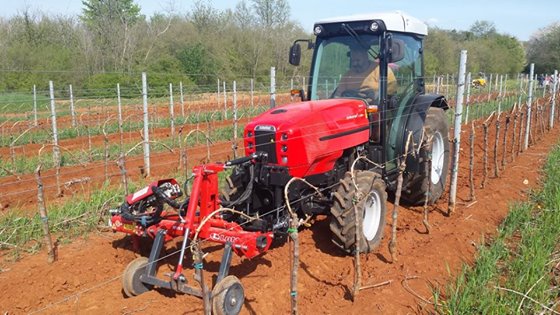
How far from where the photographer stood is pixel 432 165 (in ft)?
21.7

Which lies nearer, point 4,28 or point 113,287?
point 113,287

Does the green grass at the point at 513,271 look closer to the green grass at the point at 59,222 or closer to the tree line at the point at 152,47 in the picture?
the green grass at the point at 59,222

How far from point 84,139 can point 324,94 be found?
8.36 meters

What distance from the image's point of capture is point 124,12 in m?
30.3

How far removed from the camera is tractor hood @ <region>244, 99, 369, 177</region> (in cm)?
440

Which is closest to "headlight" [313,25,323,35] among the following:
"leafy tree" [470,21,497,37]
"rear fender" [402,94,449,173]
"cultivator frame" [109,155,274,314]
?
"rear fender" [402,94,449,173]

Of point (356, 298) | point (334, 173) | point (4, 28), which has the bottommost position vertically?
point (356, 298)

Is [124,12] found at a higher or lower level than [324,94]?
higher

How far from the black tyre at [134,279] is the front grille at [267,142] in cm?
138

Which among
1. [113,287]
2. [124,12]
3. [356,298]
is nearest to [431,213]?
[356,298]

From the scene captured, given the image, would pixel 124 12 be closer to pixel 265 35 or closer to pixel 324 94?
pixel 265 35

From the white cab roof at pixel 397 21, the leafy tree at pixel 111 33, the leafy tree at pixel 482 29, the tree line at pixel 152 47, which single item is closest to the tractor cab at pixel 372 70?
the white cab roof at pixel 397 21

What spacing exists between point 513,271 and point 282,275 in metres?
1.91

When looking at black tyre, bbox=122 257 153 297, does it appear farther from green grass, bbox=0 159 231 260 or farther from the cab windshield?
the cab windshield
